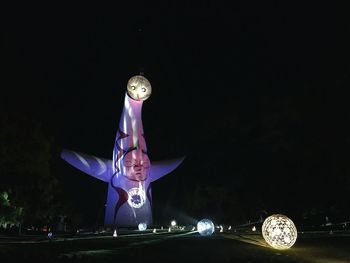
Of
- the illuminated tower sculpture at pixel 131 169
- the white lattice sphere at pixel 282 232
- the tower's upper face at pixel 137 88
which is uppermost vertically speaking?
the tower's upper face at pixel 137 88

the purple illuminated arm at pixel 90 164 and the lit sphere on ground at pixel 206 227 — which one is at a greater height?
the purple illuminated arm at pixel 90 164

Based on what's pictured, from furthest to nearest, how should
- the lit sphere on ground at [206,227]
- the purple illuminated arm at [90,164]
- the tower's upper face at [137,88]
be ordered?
the purple illuminated arm at [90,164], the tower's upper face at [137,88], the lit sphere on ground at [206,227]

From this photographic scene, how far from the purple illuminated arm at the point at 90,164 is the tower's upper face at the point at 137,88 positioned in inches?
376

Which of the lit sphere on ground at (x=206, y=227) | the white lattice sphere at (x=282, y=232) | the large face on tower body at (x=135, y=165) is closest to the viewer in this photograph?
the white lattice sphere at (x=282, y=232)

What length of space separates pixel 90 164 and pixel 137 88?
1143cm

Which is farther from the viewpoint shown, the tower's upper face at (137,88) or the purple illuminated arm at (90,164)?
the purple illuminated arm at (90,164)

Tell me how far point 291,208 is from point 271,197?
77.0 inches


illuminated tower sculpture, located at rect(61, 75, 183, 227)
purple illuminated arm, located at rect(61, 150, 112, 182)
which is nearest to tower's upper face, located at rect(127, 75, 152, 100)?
illuminated tower sculpture, located at rect(61, 75, 183, 227)

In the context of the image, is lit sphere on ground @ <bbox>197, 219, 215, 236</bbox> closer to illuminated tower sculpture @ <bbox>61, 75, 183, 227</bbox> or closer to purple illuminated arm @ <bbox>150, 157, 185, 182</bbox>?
illuminated tower sculpture @ <bbox>61, 75, 183, 227</bbox>

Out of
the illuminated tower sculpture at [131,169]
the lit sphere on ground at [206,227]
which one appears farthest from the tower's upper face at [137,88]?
the lit sphere on ground at [206,227]

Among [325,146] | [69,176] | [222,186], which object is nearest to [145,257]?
[325,146]

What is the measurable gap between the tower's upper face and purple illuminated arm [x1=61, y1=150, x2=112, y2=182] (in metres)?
9.55

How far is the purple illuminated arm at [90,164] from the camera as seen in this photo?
49.3 meters

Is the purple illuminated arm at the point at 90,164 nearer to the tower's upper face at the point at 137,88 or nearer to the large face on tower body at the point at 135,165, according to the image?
the large face on tower body at the point at 135,165
